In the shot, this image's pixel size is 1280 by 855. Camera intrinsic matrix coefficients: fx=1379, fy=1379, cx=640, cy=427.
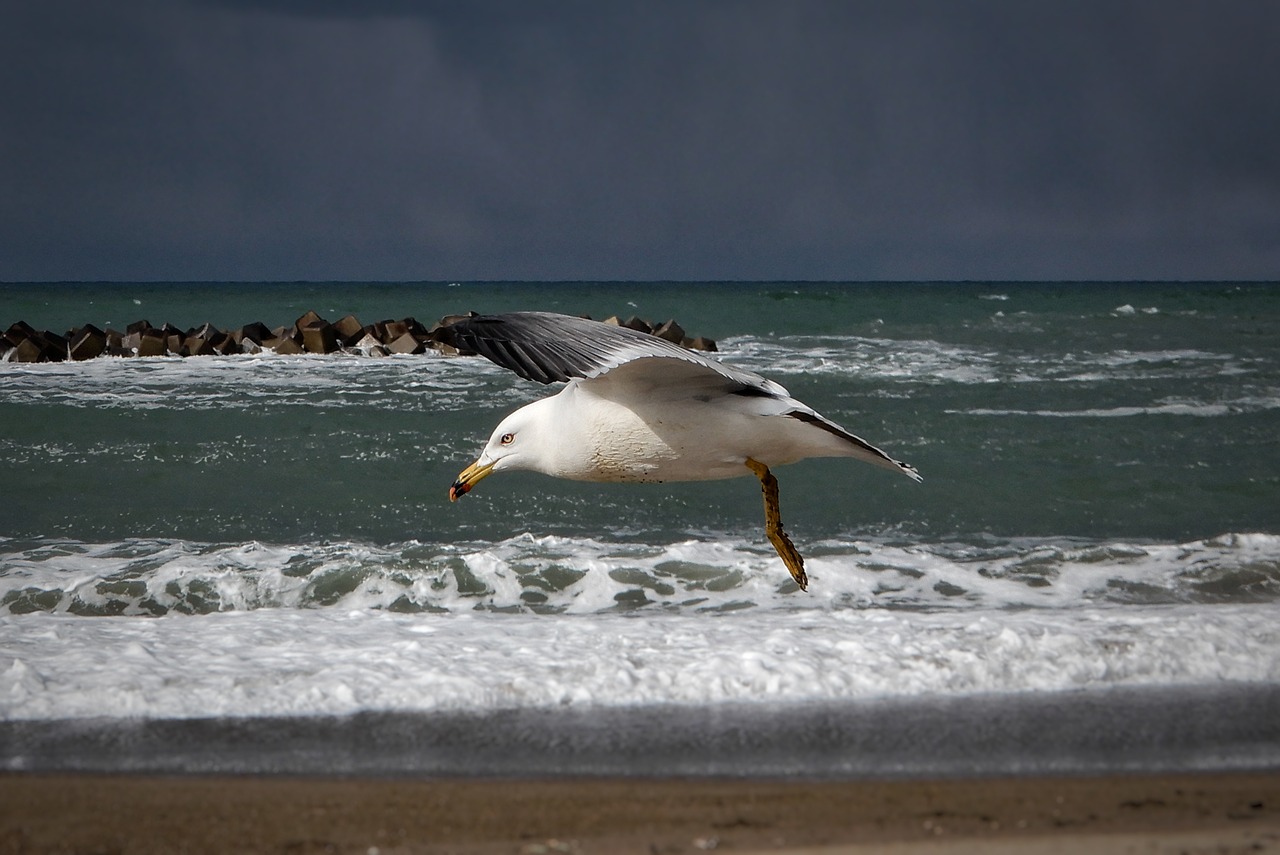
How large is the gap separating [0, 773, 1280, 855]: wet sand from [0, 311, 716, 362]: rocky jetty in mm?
13710

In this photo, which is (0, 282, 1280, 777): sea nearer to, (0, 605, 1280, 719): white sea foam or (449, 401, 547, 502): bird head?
(0, 605, 1280, 719): white sea foam

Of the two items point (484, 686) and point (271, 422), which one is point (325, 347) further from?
point (484, 686)

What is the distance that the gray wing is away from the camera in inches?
161

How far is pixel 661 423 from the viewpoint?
4625 mm

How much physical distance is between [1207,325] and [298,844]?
26.7m

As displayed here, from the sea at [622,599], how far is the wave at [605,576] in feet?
0.08

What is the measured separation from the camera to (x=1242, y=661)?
16.3 feet

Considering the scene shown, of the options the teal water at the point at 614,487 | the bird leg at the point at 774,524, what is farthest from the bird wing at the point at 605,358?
the teal water at the point at 614,487

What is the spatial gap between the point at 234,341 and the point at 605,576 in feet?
44.1

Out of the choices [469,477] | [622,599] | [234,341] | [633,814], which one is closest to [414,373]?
[234,341]

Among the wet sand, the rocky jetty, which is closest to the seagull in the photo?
the wet sand

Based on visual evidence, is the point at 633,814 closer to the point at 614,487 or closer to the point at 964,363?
the point at 614,487

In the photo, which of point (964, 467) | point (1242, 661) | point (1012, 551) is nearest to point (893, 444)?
point (964, 467)

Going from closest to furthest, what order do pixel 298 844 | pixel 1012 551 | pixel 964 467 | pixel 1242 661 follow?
pixel 298 844
pixel 1242 661
pixel 1012 551
pixel 964 467
